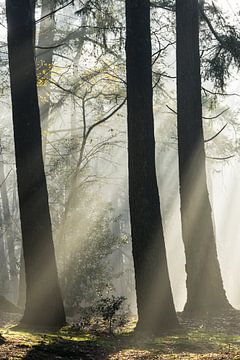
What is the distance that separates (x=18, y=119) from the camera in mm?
8852

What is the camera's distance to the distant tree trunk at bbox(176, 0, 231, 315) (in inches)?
431

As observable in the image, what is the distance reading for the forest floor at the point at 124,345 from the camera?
19.4 ft

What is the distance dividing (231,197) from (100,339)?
60033mm

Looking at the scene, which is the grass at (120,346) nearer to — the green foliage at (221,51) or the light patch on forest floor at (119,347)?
the light patch on forest floor at (119,347)

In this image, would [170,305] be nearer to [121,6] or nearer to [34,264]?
[34,264]

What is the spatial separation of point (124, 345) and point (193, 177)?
181 inches

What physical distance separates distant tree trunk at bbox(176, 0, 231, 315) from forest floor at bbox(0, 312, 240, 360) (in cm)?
160

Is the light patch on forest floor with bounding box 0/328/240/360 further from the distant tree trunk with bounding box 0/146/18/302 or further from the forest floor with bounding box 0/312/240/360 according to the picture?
the distant tree trunk with bounding box 0/146/18/302

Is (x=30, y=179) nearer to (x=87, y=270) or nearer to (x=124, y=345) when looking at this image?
(x=124, y=345)

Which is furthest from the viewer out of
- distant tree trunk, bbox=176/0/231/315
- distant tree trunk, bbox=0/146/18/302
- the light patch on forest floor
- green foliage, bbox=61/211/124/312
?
distant tree trunk, bbox=0/146/18/302

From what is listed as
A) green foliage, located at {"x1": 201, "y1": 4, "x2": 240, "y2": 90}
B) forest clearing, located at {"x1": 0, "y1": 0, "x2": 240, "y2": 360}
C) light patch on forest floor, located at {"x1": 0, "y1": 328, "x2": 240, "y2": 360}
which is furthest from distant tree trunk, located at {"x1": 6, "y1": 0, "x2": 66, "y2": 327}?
green foliage, located at {"x1": 201, "y1": 4, "x2": 240, "y2": 90}

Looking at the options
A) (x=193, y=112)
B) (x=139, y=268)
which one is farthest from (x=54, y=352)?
(x=193, y=112)

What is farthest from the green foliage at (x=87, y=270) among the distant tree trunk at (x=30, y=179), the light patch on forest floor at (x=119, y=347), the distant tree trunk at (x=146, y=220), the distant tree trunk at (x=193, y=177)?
the light patch on forest floor at (x=119, y=347)

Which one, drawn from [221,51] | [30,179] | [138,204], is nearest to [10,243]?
[221,51]
